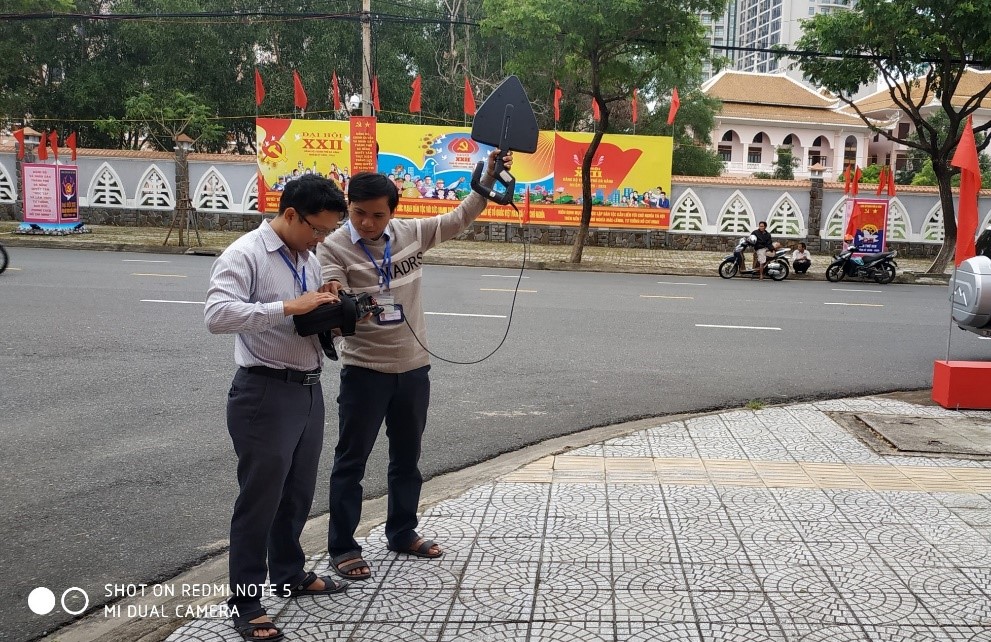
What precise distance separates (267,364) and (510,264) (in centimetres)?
1672

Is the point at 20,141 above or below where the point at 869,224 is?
above

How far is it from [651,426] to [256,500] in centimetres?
364

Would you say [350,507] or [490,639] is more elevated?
[350,507]

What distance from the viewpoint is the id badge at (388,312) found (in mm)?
3693

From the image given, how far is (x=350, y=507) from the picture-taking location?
12.2 feet

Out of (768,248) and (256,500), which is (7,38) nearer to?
(768,248)

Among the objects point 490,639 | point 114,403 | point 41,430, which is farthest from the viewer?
point 114,403

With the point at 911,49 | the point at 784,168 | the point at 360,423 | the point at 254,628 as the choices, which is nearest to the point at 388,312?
the point at 360,423

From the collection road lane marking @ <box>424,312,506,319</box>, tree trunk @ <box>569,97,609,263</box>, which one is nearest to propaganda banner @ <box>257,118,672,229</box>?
tree trunk @ <box>569,97,609,263</box>

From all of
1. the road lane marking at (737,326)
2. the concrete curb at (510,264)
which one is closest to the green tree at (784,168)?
the concrete curb at (510,264)

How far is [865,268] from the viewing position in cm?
1886

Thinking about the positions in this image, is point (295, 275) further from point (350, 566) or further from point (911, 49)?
point (911, 49)

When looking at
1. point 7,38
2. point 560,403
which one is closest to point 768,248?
point 560,403

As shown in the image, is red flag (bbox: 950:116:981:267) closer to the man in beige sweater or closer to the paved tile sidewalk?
the paved tile sidewalk
